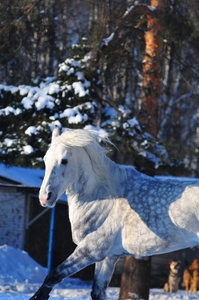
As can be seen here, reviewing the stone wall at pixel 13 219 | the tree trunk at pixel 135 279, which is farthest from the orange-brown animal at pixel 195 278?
the stone wall at pixel 13 219

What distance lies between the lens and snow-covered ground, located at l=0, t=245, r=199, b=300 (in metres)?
9.85

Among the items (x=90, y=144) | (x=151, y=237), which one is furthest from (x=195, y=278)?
(x=90, y=144)

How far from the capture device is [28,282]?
419 inches

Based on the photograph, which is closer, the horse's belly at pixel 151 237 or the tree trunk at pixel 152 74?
the horse's belly at pixel 151 237

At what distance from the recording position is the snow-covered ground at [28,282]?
9848mm

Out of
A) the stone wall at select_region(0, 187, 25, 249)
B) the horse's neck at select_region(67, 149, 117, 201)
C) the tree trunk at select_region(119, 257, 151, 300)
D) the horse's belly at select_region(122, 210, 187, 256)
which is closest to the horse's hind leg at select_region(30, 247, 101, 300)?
the horse's belly at select_region(122, 210, 187, 256)

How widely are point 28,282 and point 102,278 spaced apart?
25.0 feet

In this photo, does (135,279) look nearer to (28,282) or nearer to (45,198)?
(45,198)

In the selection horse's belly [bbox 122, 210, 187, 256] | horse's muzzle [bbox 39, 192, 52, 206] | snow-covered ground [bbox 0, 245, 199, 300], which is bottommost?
snow-covered ground [bbox 0, 245, 199, 300]

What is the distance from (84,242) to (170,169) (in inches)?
139

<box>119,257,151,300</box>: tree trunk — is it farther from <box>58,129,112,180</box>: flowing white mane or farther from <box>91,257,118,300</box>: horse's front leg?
<box>58,129,112,180</box>: flowing white mane

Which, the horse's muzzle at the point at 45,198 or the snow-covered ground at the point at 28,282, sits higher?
the horse's muzzle at the point at 45,198

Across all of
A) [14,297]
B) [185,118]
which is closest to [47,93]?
[14,297]

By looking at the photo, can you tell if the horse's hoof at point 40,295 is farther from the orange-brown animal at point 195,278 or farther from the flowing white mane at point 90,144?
the orange-brown animal at point 195,278
